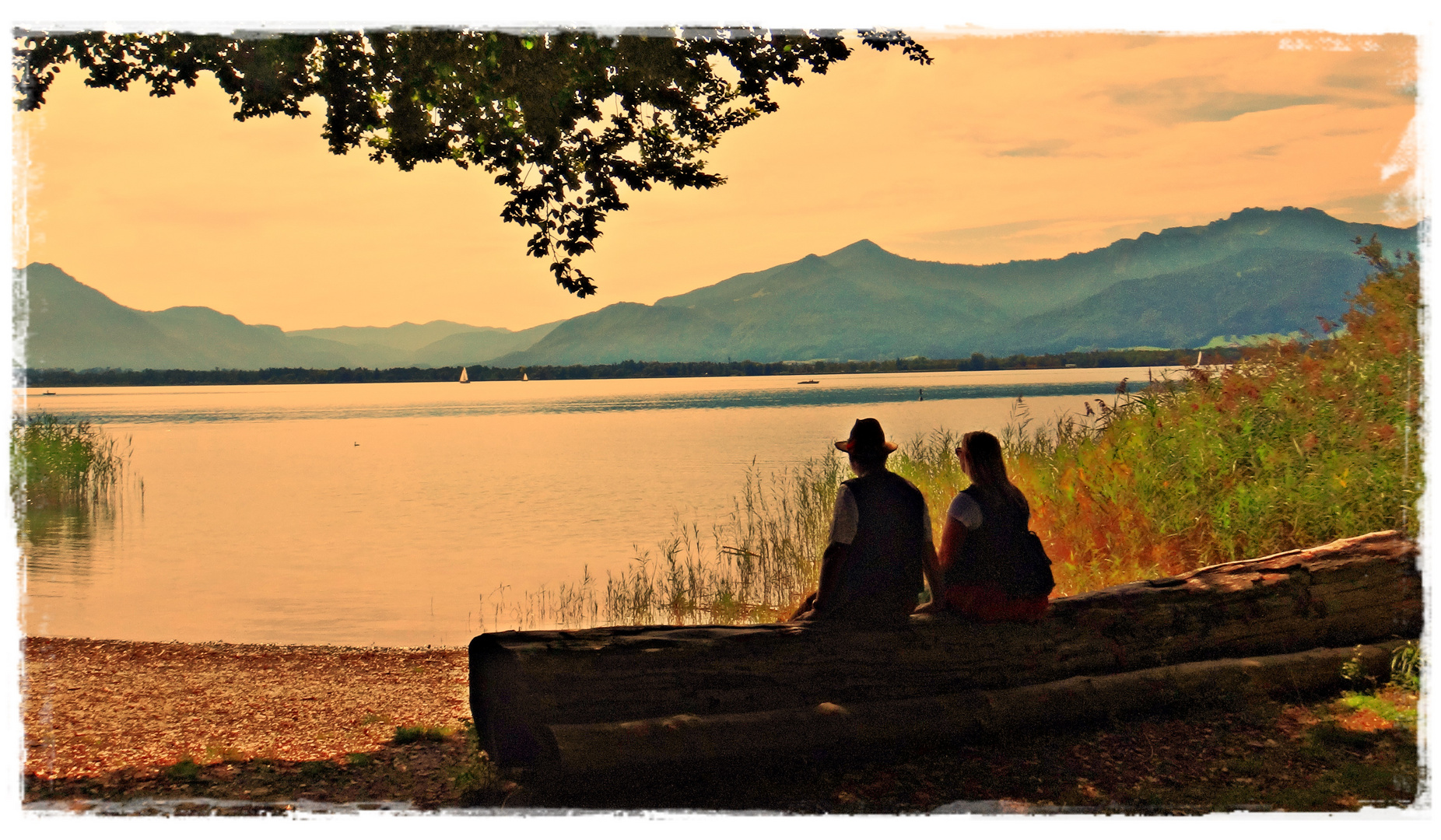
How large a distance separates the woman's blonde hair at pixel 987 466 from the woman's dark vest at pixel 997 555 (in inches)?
1.3

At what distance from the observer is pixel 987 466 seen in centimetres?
568

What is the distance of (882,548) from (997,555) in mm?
759

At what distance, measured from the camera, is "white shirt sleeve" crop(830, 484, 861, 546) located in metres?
5.40

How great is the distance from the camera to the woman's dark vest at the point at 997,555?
5664 mm

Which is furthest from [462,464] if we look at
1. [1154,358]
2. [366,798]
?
[1154,358]

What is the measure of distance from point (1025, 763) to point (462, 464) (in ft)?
117

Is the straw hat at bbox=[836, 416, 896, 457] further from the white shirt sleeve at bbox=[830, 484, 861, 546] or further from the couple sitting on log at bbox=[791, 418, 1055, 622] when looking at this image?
the white shirt sleeve at bbox=[830, 484, 861, 546]

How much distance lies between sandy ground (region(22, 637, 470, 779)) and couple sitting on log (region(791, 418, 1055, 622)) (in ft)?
11.6

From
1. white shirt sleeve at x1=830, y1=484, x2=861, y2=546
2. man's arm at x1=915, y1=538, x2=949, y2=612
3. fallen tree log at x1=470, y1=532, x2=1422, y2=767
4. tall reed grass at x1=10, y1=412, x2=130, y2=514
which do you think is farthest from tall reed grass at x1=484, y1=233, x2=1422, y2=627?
tall reed grass at x1=10, y1=412, x2=130, y2=514

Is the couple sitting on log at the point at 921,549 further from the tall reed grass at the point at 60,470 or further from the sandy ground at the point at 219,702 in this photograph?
the tall reed grass at the point at 60,470

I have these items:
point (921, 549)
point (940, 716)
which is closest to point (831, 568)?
point (921, 549)

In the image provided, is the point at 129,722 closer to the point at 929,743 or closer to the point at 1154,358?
the point at 929,743

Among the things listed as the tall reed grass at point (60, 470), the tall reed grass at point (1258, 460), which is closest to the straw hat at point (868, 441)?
the tall reed grass at point (1258, 460)

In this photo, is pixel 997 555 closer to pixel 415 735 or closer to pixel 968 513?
pixel 968 513
